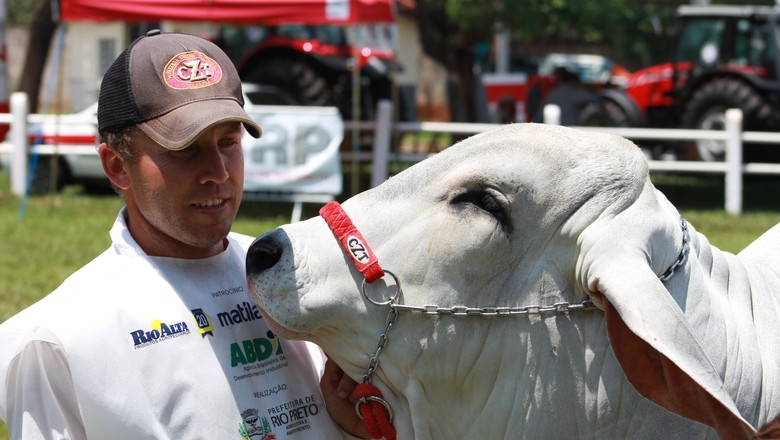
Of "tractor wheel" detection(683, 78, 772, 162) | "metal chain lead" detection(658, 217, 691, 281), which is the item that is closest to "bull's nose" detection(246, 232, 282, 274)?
"metal chain lead" detection(658, 217, 691, 281)

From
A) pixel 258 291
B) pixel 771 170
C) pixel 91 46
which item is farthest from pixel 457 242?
pixel 91 46

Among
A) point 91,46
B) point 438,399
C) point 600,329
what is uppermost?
point 600,329

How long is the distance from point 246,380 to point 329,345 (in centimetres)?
22

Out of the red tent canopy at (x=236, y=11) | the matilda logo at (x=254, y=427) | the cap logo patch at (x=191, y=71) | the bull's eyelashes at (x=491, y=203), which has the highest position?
the cap logo patch at (x=191, y=71)

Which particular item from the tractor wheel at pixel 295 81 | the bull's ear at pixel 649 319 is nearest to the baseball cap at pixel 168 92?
the bull's ear at pixel 649 319

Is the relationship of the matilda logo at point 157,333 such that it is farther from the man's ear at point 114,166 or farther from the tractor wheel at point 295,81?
the tractor wheel at point 295,81

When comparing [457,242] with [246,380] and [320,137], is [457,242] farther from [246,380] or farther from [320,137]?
[320,137]

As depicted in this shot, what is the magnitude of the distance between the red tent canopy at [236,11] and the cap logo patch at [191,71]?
34.2 feet

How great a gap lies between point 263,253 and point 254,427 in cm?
41

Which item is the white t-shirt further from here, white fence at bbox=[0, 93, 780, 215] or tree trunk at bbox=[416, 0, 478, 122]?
tree trunk at bbox=[416, 0, 478, 122]

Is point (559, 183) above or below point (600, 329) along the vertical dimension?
above

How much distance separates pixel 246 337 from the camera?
265 cm

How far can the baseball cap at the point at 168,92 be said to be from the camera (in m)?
2.51

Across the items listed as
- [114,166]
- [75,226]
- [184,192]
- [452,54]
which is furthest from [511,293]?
[452,54]
